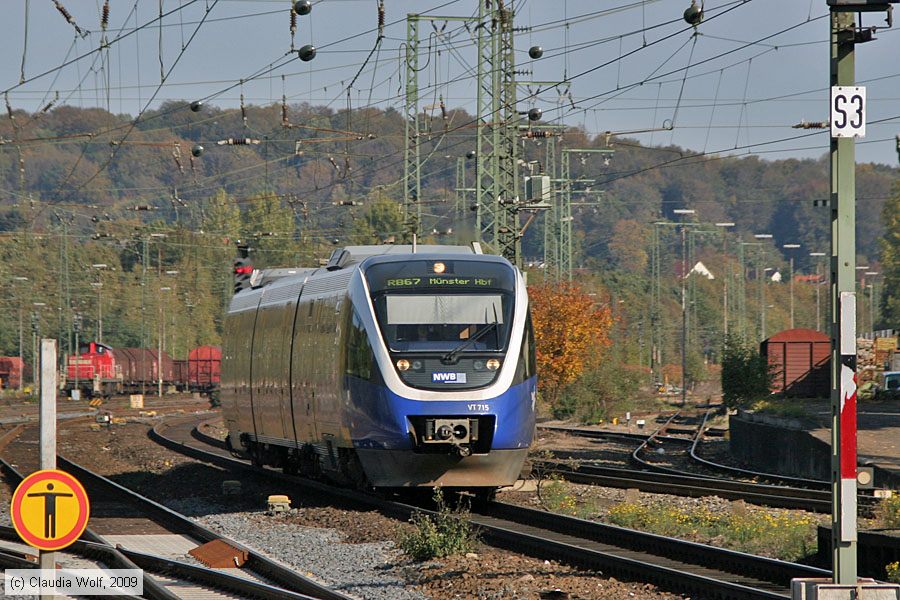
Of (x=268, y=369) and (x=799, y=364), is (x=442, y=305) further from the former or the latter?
(x=799, y=364)

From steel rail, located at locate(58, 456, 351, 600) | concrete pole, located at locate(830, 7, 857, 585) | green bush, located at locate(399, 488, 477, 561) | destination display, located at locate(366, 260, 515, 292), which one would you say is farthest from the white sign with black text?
destination display, located at locate(366, 260, 515, 292)

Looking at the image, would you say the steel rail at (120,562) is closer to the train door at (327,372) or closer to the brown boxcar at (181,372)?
the train door at (327,372)

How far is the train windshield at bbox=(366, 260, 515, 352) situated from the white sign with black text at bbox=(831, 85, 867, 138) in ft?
29.1

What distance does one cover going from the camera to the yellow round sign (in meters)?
9.08

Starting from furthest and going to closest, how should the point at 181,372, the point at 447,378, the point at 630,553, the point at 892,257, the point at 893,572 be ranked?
the point at 892,257 < the point at 181,372 < the point at 447,378 < the point at 630,553 < the point at 893,572

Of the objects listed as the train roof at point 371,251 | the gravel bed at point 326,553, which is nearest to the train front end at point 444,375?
the train roof at point 371,251

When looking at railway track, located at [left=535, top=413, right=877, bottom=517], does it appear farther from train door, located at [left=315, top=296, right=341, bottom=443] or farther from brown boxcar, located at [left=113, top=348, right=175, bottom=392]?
brown boxcar, located at [left=113, top=348, right=175, bottom=392]

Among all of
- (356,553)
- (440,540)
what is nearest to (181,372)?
(356,553)

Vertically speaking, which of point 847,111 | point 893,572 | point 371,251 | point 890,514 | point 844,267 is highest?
point 847,111

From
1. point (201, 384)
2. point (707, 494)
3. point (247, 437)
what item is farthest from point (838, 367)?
point (201, 384)

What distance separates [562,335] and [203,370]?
154 ft

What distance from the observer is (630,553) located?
1577 cm

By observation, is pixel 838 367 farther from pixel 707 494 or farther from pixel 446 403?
pixel 707 494

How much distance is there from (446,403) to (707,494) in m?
6.68
